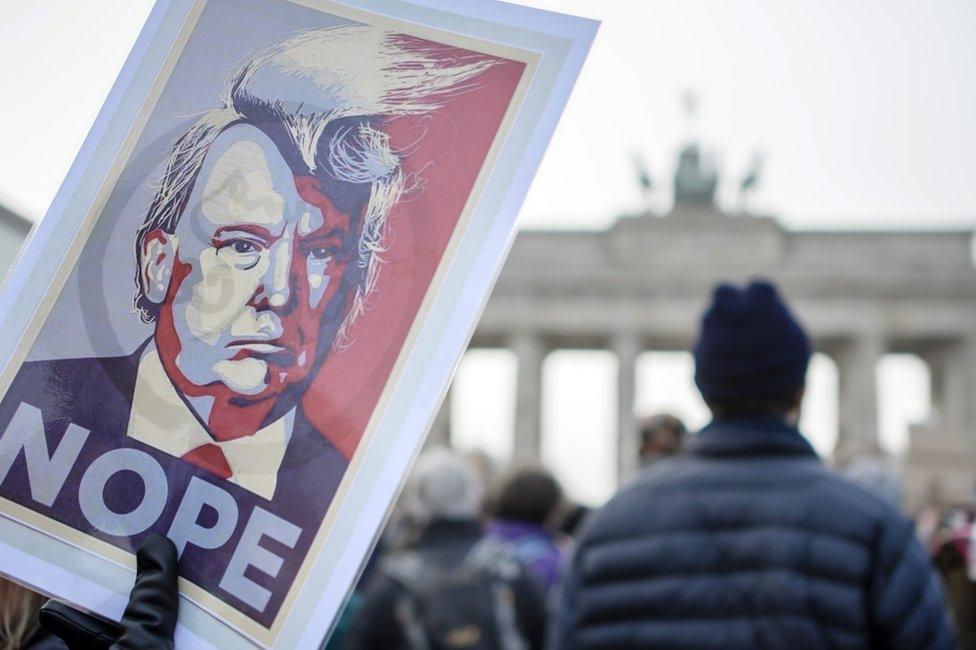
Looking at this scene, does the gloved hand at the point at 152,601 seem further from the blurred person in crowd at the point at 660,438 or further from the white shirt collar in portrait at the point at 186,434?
the blurred person in crowd at the point at 660,438

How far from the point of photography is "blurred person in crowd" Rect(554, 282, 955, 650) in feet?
7.72

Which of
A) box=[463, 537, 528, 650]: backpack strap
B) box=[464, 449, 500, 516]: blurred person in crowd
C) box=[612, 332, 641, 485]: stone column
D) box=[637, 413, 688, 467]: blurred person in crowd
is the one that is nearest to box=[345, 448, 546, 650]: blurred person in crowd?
box=[463, 537, 528, 650]: backpack strap

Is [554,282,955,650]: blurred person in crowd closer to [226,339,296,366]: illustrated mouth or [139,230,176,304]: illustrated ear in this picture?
[226,339,296,366]: illustrated mouth

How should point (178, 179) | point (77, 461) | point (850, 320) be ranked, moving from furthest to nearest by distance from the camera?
1. point (850, 320)
2. point (178, 179)
3. point (77, 461)

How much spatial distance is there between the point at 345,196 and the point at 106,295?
35cm

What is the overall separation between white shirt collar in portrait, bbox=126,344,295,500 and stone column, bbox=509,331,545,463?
35.9m

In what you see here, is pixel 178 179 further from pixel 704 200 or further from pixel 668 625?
pixel 704 200

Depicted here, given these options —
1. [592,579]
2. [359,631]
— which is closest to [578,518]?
[359,631]

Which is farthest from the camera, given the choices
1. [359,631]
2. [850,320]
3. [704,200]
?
[704,200]

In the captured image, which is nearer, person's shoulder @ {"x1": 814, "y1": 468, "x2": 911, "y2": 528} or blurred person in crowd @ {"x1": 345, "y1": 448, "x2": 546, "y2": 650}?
person's shoulder @ {"x1": 814, "y1": 468, "x2": 911, "y2": 528}

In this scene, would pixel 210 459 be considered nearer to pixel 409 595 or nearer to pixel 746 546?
pixel 746 546

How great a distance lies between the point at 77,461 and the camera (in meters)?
1.61

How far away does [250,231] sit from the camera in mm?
1697

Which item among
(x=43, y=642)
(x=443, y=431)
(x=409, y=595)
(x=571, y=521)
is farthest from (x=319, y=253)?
(x=443, y=431)
